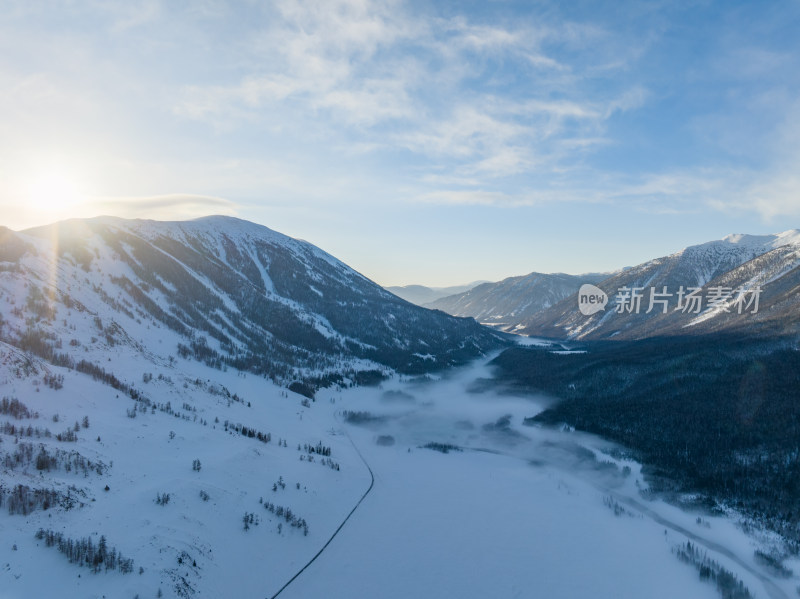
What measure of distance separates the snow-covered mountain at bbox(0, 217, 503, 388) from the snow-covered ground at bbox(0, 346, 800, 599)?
17.5 metres

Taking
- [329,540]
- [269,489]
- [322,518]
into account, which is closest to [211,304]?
[269,489]

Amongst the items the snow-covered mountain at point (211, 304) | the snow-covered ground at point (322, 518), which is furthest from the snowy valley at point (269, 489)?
the snow-covered mountain at point (211, 304)

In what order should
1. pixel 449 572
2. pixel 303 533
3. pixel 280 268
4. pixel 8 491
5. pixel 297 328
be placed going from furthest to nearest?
1. pixel 280 268
2. pixel 297 328
3. pixel 303 533
4. pixel 449 572
5. pixel 8 491

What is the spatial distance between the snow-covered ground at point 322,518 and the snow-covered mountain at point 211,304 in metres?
17.5

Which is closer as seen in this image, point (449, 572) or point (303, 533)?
point (449, 572)

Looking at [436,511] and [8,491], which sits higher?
[8,491]

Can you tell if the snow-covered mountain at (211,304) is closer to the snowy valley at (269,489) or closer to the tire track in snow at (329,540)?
the snowy valley at (269,489)

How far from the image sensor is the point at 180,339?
260 feet

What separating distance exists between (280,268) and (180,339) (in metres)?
95.1

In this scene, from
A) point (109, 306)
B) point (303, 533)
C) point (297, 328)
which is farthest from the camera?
point (297, 328)

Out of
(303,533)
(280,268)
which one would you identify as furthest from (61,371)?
(280,268)

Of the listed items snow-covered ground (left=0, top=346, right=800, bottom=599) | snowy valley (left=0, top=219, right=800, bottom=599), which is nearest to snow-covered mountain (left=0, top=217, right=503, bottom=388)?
snowy valley (left=0, top=219, right=800, bottom=599)

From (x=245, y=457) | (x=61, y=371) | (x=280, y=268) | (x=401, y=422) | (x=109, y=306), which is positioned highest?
(x=280, y=268)

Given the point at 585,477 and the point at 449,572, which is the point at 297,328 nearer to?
the point at 585,477
